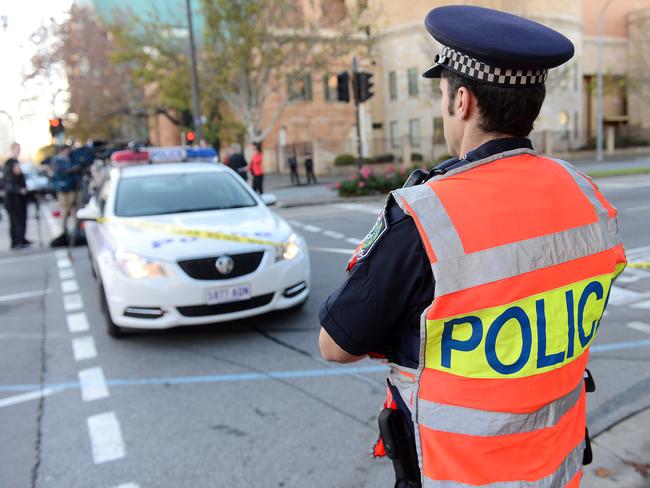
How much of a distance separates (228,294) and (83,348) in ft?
4.70

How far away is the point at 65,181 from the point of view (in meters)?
12.2

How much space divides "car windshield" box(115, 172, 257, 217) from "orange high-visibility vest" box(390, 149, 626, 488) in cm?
507

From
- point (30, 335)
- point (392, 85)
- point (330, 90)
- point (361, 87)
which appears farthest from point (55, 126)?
point (392, 85)

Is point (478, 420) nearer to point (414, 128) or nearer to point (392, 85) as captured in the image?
point (414, 128)

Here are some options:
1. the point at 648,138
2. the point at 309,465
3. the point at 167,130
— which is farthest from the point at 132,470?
the point at 167,130

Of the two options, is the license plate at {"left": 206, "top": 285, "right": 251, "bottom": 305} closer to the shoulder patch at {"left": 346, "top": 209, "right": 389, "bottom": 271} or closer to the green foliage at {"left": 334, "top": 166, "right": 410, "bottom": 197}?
the shoulder patch at {"left": 346, "top": 209, "right": 389, "bottom": 271}

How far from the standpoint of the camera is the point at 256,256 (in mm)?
5145

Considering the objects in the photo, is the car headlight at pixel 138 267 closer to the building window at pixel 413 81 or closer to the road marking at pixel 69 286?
the road marking at pixel 69 286

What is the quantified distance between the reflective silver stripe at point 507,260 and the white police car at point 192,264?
3.83 m

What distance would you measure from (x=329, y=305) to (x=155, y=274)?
3.75 meters

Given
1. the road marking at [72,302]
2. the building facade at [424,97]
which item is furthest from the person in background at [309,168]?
the road marking at [72,302]

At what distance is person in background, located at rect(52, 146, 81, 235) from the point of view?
11.9 meters

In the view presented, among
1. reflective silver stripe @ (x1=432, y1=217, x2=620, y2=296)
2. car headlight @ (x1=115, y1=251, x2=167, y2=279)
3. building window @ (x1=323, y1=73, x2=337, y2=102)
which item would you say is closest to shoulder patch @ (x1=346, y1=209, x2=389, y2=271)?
reflective silver stripe @ (x1=432, y1=217, x2=620, y2=296)

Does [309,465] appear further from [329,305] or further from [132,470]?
[329,305]
